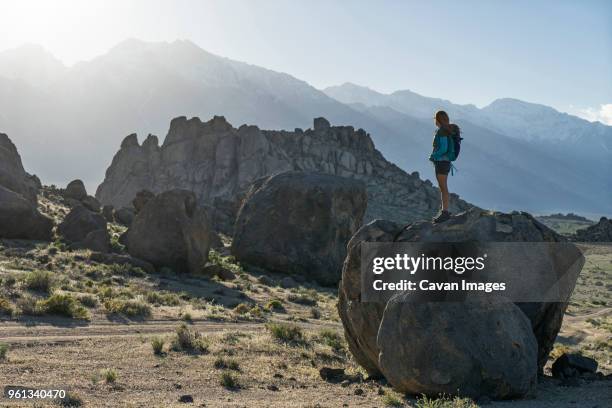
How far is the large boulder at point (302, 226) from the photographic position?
39625 millimetres

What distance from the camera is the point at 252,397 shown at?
502 inches

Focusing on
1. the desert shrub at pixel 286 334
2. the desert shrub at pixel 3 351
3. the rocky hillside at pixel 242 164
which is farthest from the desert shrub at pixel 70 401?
the rocky hillside at pixel 242 164

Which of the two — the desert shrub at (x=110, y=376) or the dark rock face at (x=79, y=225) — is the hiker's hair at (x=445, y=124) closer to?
the desert shrub at (x=110, y=376)

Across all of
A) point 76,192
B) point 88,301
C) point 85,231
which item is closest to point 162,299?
point 88,301

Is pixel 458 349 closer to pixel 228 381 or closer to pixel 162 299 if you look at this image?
pixel 228 381

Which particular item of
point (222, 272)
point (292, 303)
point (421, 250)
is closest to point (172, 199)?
point (222, 272)

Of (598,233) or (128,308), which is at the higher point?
(598,233)

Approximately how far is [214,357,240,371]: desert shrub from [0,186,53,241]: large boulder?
2453cm

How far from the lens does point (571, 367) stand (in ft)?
50.0

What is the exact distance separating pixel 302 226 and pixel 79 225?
13.3 metres

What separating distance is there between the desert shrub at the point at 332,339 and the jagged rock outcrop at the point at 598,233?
93.2 meters

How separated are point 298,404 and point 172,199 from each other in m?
22.8

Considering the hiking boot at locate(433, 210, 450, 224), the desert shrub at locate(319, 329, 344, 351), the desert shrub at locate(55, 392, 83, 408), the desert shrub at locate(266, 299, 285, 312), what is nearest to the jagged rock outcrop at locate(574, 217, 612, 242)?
the desert shrub at locate(266, 299, 285, 312)

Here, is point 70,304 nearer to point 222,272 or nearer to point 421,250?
point 421,250
